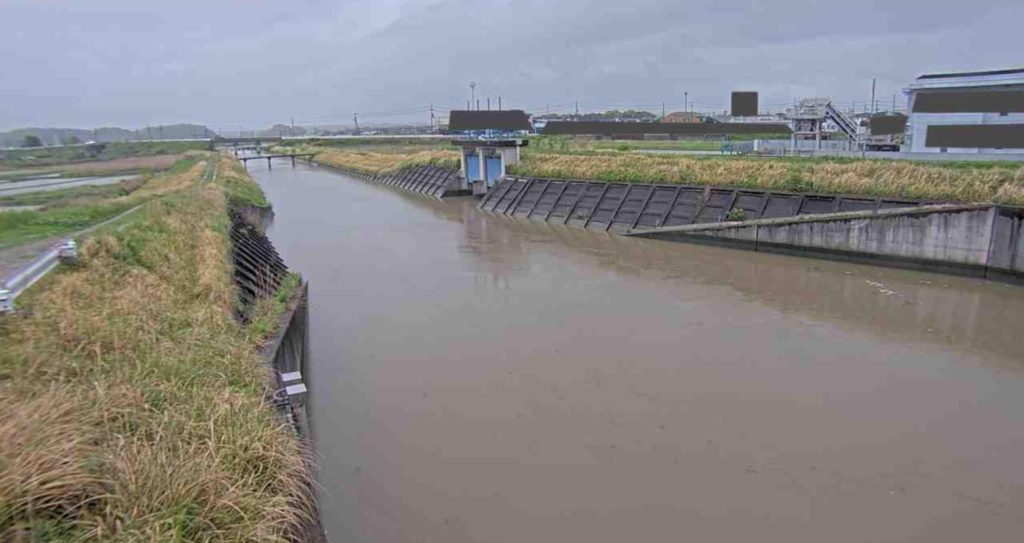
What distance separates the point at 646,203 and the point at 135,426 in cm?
1876

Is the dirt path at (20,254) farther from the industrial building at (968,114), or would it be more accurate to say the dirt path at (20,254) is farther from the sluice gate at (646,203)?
the industrial building at (968,114)

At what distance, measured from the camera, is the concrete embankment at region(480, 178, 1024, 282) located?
43.8ft

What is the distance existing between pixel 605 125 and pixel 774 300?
119 ft

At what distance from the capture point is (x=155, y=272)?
27.7 feet

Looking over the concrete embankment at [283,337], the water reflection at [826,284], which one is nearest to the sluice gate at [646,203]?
the water reflection at [826,284]

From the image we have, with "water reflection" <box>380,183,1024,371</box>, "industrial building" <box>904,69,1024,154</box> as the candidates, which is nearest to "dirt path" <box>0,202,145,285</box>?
"water reflection" <box>380,183,1024,371</box>

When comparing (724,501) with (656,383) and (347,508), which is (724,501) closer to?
(656,383)

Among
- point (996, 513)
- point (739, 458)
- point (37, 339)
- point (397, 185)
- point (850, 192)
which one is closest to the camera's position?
point (37, 339)

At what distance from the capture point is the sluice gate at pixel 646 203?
16891 mm

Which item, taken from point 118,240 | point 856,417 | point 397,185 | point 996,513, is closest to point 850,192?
point 856,417

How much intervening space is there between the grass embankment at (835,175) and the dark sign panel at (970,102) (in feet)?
21.7

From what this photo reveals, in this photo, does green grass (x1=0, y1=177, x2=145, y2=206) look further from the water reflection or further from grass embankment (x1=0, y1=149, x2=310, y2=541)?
grass embankment (x1=0, y1=149, x2=310, y2=541)

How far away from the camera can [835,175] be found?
17.2m

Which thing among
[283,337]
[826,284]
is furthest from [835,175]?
[283,337]
